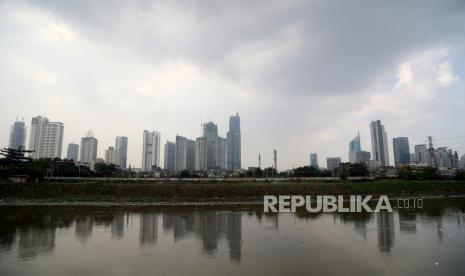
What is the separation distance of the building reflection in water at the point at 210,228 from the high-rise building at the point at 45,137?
365 ft

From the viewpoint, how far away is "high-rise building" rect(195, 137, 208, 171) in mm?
143375

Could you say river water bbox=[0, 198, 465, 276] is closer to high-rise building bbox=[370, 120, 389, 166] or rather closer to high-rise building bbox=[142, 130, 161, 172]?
high-rise building bbox=[142, 130, 161, 172]

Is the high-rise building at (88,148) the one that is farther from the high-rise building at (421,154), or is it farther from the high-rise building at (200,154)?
the high-rise building at (421,154)

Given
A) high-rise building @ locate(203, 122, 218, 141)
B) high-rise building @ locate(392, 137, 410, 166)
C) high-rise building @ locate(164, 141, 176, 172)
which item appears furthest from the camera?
high-rise building @ locate(392, 137, 410, 166)

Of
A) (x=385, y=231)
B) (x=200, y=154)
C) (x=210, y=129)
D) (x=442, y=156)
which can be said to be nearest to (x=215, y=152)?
(x=200, y=154)

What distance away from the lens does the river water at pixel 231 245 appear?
14266 mm

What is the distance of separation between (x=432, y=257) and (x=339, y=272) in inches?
243

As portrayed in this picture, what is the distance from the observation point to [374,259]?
15.7 meters

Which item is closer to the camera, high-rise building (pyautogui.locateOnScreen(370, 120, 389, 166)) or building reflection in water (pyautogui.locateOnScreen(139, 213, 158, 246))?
building reflection in water (pyautogui.locateOnScreen(139, 213, 158, 246))

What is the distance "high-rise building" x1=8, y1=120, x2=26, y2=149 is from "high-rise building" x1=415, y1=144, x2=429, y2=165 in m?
197

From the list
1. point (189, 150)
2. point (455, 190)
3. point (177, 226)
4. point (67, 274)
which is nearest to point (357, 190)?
point (455, 190)

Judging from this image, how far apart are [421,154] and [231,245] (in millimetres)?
189127

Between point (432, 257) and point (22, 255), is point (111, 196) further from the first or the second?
point (432, 257)

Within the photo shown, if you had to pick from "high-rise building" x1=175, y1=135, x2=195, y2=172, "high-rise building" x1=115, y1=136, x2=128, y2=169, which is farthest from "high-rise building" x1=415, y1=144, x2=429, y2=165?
"high-rise building" x1=115, y1=136, x2=128, y2=169
